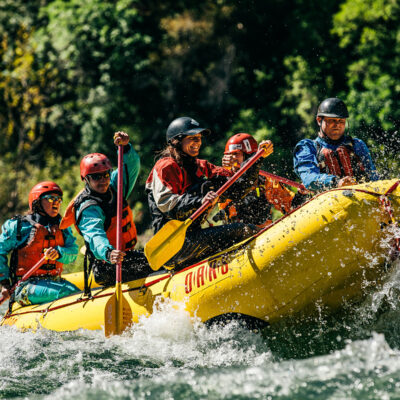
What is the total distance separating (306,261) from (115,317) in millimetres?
1760

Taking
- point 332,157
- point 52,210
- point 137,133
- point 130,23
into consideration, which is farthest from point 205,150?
point 332,157

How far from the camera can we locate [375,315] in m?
4.36

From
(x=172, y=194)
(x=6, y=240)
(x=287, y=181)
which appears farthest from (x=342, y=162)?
(x=6, y=240)

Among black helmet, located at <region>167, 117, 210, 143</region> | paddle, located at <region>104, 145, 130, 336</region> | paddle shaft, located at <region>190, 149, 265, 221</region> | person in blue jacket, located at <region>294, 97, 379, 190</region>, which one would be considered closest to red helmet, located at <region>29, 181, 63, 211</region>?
paddle, located at <region>104, 145, 130, 336</region>

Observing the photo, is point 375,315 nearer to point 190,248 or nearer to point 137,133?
point 190,248

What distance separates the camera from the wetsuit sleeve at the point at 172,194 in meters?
4.68

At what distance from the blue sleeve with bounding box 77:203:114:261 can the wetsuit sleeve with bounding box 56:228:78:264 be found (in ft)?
3.08

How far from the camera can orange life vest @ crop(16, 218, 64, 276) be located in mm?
6172

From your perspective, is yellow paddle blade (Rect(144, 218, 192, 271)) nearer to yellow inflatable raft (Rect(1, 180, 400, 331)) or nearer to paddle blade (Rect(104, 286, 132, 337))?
yellow inflatable raft (Rect(1, 180, 400, 331))

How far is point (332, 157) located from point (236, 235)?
1.11 m

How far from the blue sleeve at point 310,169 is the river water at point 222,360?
92 cm

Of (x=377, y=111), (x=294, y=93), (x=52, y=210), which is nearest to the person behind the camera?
(x=52, y=210)

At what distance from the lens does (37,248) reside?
6.22 m

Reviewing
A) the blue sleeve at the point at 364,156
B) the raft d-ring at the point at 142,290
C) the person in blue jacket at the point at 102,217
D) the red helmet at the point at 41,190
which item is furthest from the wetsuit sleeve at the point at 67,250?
the blue sleeve at the point at 364,156
